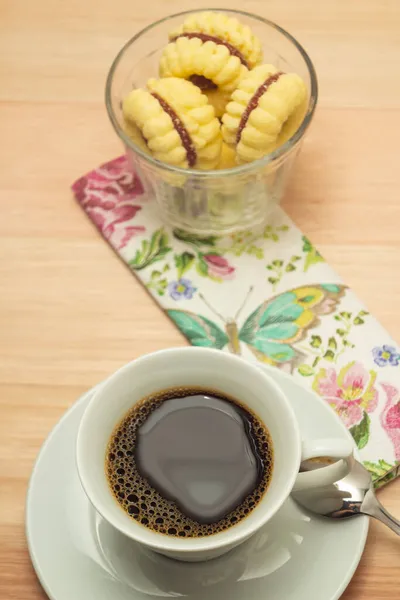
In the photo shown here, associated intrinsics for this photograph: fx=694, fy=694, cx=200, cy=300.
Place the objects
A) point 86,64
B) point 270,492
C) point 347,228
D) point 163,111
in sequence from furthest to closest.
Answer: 1. point 86,64
2. point 347,228
3. point 163,111
4. point 270,492

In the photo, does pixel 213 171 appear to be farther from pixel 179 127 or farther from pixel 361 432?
pixel 361 432

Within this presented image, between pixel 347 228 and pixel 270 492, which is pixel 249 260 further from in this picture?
pixel 270 492

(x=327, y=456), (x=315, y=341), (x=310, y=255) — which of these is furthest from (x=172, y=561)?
(x=310, y=255)

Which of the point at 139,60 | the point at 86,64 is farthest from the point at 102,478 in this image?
the point at 86,64

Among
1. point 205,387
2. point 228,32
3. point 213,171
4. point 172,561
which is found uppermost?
point 228,32

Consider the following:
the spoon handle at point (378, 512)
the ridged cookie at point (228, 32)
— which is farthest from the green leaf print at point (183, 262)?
the spoon handle at point (378, 512)

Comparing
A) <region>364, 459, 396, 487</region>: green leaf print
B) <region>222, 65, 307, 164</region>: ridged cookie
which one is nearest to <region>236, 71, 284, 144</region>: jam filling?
<region>222, 65, 307, 164</region>: ridged cookie
